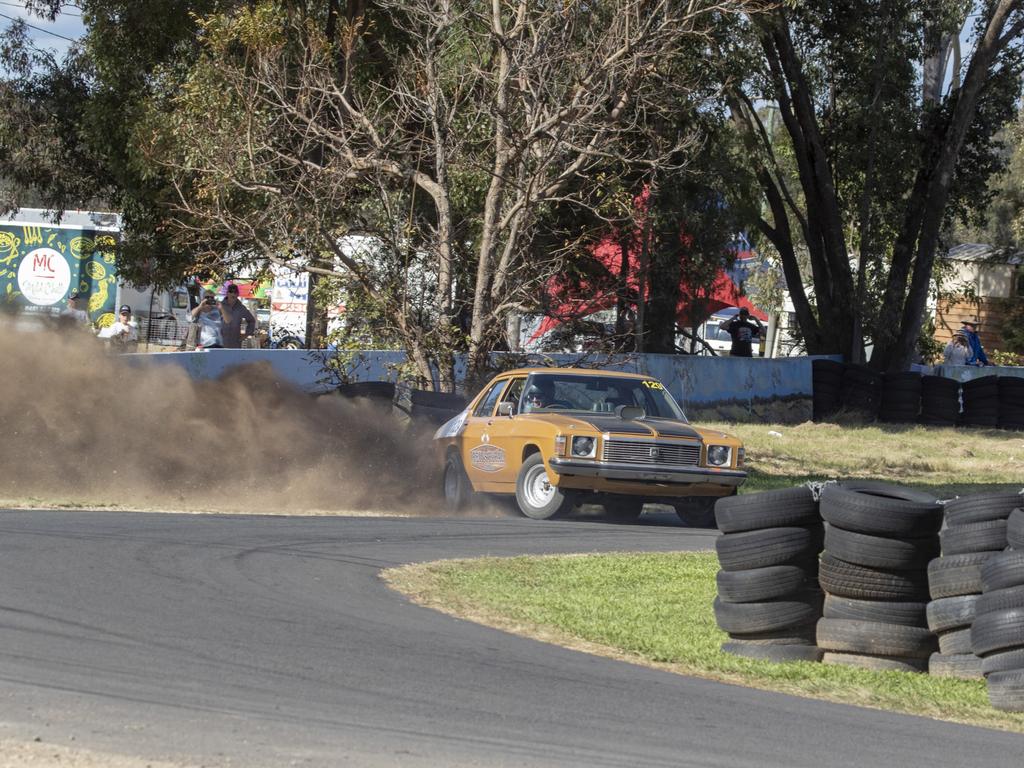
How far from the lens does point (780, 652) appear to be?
24.2 feet

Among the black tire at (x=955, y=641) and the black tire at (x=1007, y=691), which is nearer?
the black tire at (x=1007, y=691)

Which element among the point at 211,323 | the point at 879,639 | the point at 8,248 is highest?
the point at 8,248

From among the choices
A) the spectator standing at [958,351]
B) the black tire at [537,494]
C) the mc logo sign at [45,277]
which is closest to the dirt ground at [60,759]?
the black tire at [537,494]

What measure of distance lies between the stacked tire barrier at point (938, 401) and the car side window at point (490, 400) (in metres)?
15.7

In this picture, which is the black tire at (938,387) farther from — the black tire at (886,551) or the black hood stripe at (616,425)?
the black tire at (886,551)

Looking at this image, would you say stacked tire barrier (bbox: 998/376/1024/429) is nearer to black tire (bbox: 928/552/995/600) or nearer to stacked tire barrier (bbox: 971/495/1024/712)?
black tire (bbox: 928/552/995/600)

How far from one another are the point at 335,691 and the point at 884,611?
10.3ft

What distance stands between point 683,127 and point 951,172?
798cm

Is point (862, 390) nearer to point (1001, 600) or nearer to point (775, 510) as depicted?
point (775, 510)

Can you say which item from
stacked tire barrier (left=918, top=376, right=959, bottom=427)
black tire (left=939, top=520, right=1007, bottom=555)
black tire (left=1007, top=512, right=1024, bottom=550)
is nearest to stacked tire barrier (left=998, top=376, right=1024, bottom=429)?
stacked tire barrier (left=918, top=376, right=959, bottom=427)

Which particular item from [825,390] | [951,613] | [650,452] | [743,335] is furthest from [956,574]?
[743,335]

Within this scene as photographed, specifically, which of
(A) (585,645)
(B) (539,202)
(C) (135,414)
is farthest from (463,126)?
(A) (585,645)

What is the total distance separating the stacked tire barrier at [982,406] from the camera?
1104 inches

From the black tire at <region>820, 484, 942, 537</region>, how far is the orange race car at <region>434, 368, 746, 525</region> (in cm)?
560
